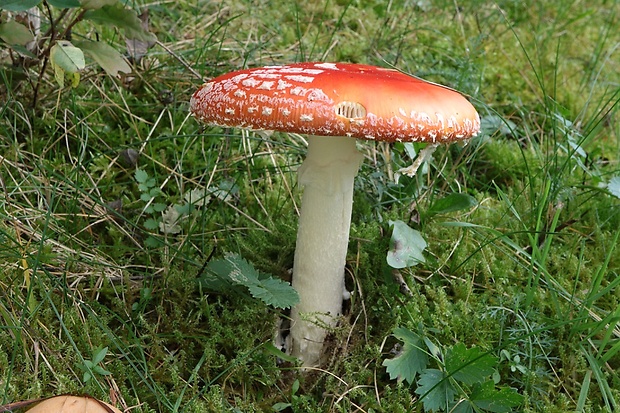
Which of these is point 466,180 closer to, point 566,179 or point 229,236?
point 566,179

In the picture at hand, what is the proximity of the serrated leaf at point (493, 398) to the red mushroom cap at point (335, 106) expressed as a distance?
0.82 metres

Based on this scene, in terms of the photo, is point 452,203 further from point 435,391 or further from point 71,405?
point 71,405

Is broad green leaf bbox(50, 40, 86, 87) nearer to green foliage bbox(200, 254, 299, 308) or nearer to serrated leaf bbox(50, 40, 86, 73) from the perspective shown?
serrated leaf bbox(50, 40, 86, 73)

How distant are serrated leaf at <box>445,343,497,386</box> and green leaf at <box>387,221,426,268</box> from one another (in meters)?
0.45

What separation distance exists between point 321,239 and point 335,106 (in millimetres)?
777

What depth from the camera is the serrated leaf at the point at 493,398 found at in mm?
1894

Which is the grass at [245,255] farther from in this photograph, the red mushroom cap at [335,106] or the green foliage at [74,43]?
the red mushroom cap at [335,106]

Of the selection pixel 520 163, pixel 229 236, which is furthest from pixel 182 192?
pixel 520 163

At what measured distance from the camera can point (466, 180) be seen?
11.1 ft

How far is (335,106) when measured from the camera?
166 centimetres

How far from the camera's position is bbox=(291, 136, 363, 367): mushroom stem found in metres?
2.19

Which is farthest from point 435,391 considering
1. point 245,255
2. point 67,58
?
point 67,58

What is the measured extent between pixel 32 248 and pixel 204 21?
223 cm

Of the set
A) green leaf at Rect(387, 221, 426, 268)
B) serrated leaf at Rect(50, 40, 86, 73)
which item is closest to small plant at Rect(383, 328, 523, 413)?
green leaf at Rect(387, 221, 426, 268)
